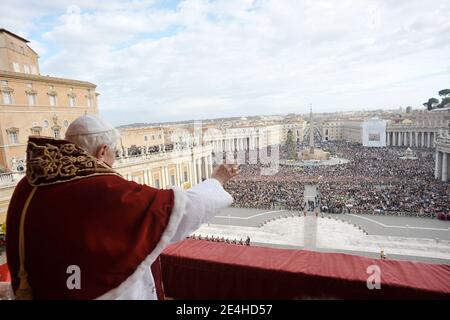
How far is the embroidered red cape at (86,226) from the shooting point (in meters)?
0.56

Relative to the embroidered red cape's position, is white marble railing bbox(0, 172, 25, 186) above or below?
below

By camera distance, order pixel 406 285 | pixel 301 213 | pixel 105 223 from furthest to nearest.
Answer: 1. pixel 301 213
2. pixel 406 285
3. pixel 105 223

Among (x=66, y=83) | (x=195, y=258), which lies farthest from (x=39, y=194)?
(x=66, y=83)

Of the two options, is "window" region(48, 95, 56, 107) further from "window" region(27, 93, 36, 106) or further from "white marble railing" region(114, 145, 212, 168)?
"white marble railing" region(114, 145, 212, 168)

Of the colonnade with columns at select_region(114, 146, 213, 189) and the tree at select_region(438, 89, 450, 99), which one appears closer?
the colonnade with columns at select_region(114, 146, 213, 189)

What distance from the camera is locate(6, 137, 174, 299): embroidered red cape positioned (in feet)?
1.83

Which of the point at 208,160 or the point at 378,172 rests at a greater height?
the point at 208,160

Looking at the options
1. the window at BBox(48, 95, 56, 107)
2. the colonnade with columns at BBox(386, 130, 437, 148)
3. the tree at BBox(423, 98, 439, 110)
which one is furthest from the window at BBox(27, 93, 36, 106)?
Result: the tree at BBox(423, 98, 439, 110)

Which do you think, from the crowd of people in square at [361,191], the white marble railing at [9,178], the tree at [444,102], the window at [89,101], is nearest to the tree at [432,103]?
the tree at [444,102]

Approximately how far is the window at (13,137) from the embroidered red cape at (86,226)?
22.3 ft

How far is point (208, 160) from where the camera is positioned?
395 inches

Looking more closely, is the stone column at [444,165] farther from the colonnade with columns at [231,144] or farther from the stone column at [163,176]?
the stone column at [163,176]

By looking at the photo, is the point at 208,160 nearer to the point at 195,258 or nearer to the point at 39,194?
the point at 195,258

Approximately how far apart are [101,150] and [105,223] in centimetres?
23
